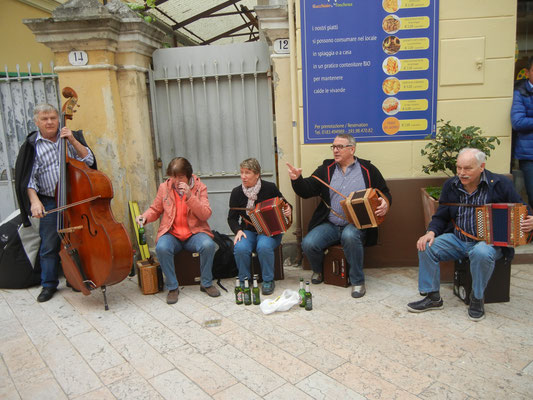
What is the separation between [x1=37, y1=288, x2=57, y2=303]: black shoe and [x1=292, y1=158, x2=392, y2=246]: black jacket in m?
2.50

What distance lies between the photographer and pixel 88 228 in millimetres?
3598

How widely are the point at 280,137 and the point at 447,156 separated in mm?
1672

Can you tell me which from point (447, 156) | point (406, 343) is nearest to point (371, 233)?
point (447, 156)

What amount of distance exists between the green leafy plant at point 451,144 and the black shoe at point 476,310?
1266mm

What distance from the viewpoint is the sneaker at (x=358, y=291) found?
3793mm

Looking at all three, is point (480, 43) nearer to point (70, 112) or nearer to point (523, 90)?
point (523, 90)

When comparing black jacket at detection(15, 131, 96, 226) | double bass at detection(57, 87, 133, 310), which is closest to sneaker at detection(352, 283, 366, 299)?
double bass at detection(57, 87, 133, 310)

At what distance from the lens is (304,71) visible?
14.0ft

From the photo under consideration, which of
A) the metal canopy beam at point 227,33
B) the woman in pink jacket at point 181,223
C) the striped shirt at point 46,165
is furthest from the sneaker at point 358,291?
the metal canopy beam at point 227,33

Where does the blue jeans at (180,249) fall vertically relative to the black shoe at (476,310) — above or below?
above

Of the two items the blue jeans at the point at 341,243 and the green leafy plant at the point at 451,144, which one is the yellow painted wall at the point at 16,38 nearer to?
the blue jeans at the point at 341,243

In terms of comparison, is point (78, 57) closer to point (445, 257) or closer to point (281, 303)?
point (281, 303)

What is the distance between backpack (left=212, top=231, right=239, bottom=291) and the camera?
4324mm

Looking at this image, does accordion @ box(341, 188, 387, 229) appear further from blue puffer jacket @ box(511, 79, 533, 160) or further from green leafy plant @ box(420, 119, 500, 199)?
blue puffer jacket @ box(511, 79, 533, 160)
